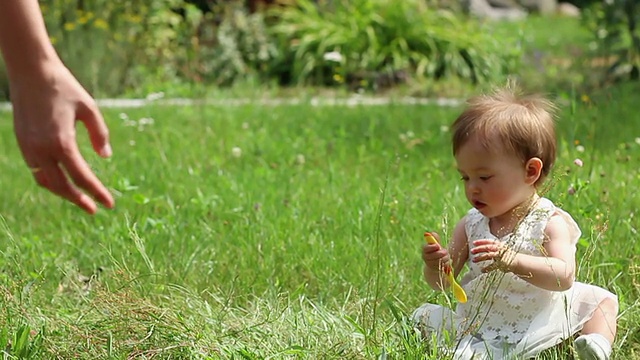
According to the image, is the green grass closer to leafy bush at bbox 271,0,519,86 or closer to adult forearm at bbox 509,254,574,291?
adult forearm at bbox 509,254,574,291

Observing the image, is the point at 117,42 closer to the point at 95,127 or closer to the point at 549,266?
the point at 549,266

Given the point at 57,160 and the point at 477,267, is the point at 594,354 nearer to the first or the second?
the point at 477,267

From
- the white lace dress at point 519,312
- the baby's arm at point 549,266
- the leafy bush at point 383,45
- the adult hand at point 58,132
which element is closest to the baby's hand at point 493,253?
the baby's arm at point 549,266

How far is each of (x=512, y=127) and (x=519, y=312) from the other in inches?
19.5

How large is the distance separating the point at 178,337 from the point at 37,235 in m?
1.85

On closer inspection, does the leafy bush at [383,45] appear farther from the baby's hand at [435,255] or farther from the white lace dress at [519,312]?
the baby's hand at [435,255]

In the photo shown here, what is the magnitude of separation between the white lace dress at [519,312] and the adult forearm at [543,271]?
0.05 m

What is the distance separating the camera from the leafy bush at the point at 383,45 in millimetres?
10438

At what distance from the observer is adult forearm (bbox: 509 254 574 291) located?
2.73m

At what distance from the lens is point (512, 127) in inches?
112

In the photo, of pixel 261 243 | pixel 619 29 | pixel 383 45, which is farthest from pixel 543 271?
pixel 383 45

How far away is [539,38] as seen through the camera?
1595 cm

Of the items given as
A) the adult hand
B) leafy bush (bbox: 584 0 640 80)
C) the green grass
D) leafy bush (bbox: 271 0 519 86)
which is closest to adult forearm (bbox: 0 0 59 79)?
the adult hand

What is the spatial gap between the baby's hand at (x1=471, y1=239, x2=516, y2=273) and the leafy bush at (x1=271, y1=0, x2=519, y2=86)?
290 inches
